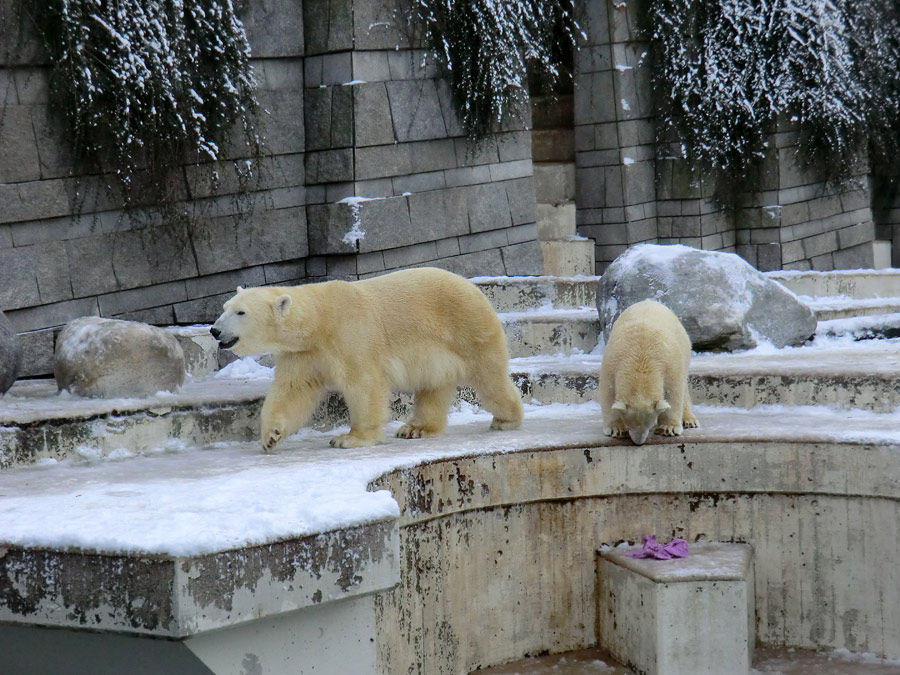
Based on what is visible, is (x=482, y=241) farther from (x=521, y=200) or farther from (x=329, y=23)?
(x=329, y=23)

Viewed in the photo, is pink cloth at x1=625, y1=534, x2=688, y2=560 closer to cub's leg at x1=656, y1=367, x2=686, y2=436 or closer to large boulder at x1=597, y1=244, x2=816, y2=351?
cub's leg at x1=656, y1=367, x2=686, y2=436

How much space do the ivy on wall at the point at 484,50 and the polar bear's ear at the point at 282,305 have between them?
12.3 ft

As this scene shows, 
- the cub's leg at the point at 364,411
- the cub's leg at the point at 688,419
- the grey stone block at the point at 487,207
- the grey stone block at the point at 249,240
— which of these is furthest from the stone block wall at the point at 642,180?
the cub's leg at the point at 364,411

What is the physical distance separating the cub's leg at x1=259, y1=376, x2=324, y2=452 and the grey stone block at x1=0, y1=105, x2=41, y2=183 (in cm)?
220

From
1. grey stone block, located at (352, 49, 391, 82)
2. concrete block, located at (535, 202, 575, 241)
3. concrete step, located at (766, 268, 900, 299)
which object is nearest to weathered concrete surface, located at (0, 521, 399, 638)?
grey stone block, located at (352, 49, 391, 82)

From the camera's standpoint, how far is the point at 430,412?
4.81 meters

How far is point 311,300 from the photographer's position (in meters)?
4.42

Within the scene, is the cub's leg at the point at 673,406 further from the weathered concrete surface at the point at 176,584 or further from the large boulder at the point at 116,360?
the large boulder at the point at 116,360

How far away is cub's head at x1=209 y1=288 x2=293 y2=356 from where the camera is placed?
425 centimetres

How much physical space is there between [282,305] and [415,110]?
11.6 ft

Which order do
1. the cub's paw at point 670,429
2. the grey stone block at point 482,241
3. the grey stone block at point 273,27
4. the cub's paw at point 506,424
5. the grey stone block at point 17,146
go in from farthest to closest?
the grey stone block at point 482,241 < the grey stone block at point 273,27 < the grey stone block at point 17,146 < the cub's paw at point 506,424 < the cub's paw at point 670,429

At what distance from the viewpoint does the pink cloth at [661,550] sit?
4.46 meters

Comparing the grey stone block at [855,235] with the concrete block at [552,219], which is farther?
the grey stone block at [855,235]

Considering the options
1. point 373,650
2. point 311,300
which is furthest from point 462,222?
point 373,650
